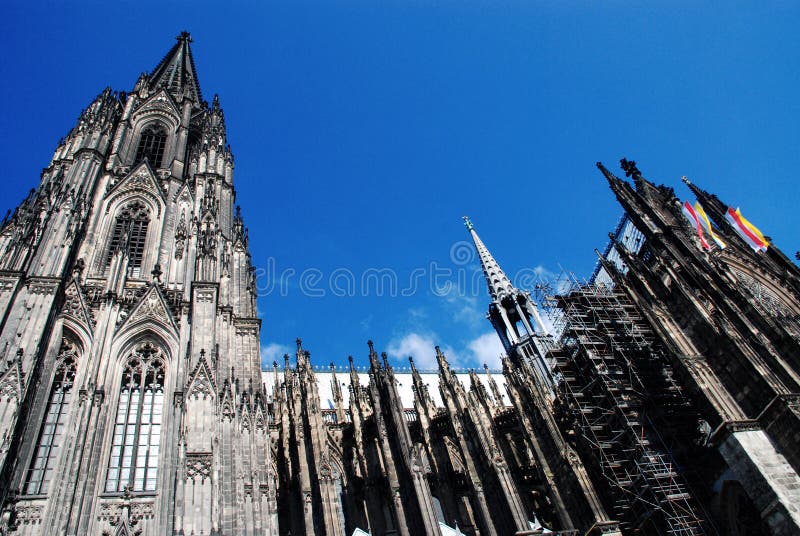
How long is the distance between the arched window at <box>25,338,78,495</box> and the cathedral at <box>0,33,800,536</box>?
0.19 ft

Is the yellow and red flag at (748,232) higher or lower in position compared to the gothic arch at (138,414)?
higher

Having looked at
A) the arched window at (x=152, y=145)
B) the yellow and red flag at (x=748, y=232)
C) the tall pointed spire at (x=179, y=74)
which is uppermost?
the tall pointed spire at (x=179, y=74)

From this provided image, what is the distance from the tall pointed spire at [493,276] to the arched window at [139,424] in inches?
1026

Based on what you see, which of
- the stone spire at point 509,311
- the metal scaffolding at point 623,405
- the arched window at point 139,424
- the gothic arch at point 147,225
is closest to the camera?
the arched window at point 139,424

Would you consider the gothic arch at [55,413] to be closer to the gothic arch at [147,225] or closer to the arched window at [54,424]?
the arched window at [54,424]

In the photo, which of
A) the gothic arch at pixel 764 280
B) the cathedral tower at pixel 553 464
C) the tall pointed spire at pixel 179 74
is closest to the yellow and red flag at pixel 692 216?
the gothic arch at pixel 764 280

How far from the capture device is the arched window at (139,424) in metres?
17.0

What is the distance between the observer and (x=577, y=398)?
26.0m

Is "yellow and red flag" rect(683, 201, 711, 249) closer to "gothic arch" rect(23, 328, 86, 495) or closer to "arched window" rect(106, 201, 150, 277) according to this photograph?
"arched window" rect(106, 201, 150, 277)

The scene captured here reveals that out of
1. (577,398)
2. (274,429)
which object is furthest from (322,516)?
(577,398)

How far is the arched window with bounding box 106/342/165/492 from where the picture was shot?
670 inches

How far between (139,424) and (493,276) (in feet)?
95.5

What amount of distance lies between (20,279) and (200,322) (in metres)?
6.21

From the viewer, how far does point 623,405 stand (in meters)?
22.6
